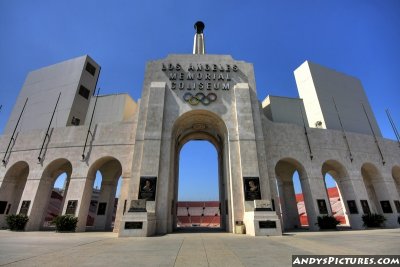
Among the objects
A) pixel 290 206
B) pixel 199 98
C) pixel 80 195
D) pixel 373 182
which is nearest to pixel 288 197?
pixel 290 206

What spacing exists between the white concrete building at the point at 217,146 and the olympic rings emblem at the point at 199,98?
12 centimetres

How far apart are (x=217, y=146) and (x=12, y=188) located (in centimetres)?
2535

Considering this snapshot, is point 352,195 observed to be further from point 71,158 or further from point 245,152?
point 71,158

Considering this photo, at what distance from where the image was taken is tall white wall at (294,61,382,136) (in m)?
28.2

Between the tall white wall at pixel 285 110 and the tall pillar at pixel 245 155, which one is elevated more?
the tall white wall at pixel 285 110

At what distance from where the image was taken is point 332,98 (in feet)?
97.3

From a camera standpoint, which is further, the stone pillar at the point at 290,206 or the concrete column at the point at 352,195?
the stone pillar at the point at 290,206

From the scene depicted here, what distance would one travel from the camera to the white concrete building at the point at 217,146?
63.1 feet

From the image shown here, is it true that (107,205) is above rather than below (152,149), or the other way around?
below

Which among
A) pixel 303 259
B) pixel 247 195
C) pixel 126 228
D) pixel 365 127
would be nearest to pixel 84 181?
pixel 126 228

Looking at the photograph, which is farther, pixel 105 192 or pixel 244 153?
pixel 105 192

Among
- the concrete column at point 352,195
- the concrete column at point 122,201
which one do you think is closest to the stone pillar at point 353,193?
the concrete column at point 352,195

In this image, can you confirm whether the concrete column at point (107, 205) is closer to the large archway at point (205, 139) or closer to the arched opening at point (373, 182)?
the large archway at point (205, 139)

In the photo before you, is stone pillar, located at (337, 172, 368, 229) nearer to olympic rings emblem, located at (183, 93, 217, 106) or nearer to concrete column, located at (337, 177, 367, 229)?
concrete column, located at (337, 177, 367, 229)
